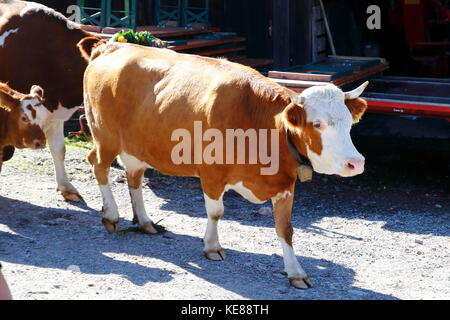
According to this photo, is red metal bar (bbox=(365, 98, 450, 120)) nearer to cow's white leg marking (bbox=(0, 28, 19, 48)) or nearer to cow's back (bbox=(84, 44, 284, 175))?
cow's back (bbox=(84, 44, 284, 175))

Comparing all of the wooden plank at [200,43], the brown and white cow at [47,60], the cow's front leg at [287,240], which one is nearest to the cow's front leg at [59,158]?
the brown and white cow at [47,60]

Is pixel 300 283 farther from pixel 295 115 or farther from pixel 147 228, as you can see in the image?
pixel 147 228

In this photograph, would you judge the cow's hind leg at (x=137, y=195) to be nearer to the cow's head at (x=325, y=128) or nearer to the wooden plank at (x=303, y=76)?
the cow's head at (x=325, y=128)

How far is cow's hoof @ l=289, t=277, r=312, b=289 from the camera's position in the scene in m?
6.39

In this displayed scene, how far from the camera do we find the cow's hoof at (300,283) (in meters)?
6.39

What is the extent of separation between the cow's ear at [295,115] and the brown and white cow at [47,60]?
323 cm

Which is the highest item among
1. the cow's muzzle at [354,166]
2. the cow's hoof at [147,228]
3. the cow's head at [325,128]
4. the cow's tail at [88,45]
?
the cow's tail at [88,45]

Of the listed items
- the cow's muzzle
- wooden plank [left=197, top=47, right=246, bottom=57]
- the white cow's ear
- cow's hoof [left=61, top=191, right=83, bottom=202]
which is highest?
wooden plank [left=197, top=47, right=246, bottom=57]

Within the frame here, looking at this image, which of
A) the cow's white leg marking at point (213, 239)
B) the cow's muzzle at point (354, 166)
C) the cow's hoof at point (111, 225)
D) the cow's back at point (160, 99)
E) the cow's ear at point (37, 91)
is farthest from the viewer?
the cow's ear at point (37, 91)

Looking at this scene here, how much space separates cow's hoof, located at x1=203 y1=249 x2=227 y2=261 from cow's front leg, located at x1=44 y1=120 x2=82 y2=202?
89.2 inches

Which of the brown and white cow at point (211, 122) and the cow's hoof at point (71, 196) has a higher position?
the brown and white cow at point (211, 122)

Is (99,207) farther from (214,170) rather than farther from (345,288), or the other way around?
(345,288)

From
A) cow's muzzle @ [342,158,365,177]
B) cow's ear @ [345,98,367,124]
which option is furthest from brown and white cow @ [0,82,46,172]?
cow's muzzle @ [342,158,365,177]
